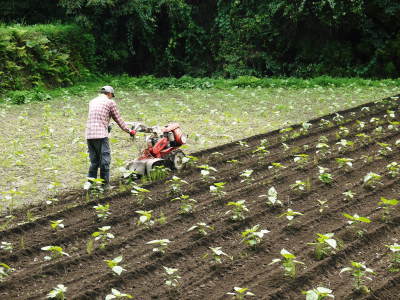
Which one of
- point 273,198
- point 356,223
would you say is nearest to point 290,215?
point 273,198

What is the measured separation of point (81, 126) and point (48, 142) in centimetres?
168

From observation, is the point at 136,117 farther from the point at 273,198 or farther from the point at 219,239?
the point at 219,239

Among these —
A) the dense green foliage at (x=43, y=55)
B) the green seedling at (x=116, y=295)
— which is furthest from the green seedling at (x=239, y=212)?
the dense green foliage at (x=43, y=55)

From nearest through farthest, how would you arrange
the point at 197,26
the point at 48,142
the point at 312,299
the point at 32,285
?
the point at 312,299
the point at 32,285
the point at 48,142
the point at 197,26

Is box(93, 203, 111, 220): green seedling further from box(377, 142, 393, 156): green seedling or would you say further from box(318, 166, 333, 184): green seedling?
box(377, 142, 393, 156): green seedling

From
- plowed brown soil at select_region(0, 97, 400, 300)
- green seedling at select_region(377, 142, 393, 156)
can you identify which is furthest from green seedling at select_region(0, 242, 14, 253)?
green seedling at select_region(377, 142, 393, 156)

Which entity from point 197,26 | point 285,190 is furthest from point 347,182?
point 197,26

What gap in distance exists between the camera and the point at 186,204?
300 inches

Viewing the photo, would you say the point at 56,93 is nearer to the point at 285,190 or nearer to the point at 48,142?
the point at 48,142

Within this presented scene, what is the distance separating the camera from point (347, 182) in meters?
8.53

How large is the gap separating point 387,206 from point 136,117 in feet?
26.2

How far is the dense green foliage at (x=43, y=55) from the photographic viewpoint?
18016mm

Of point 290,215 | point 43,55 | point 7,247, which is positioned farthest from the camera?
point 43,55

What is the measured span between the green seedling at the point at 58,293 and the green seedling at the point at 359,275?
2.51 m
